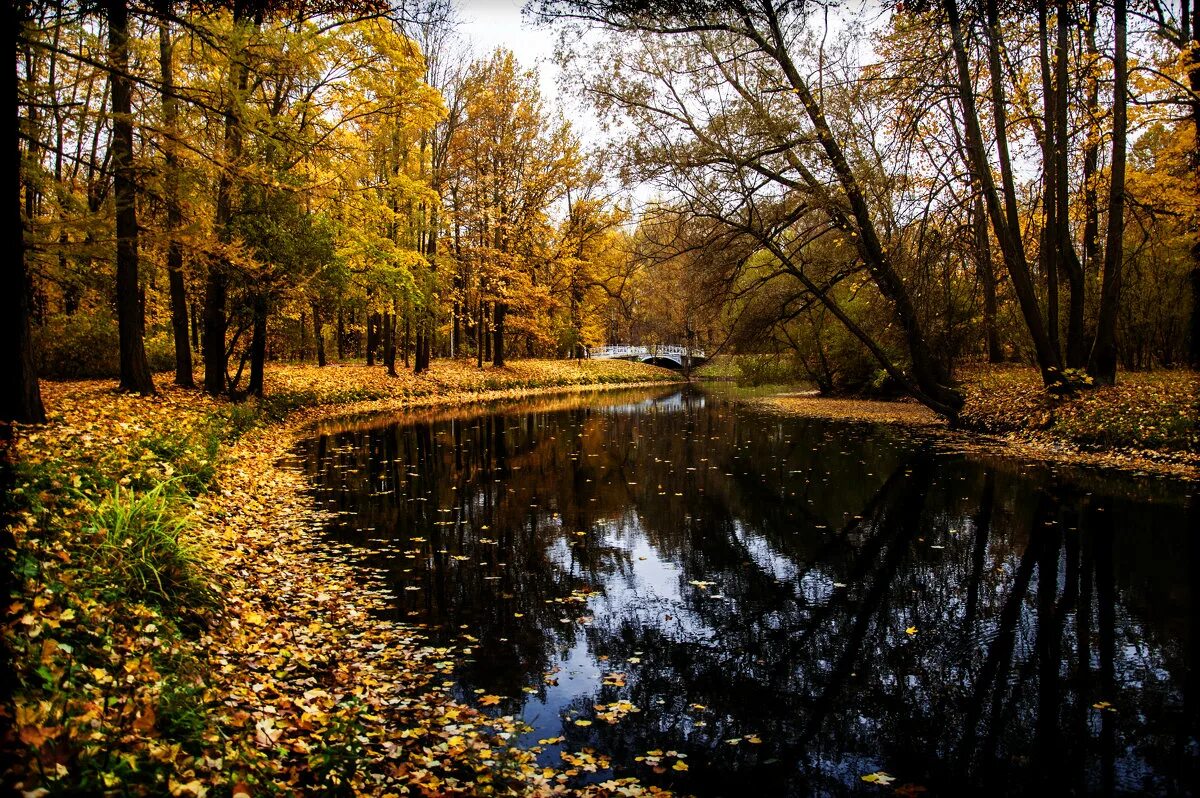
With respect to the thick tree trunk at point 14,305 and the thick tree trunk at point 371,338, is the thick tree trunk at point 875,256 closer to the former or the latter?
the thick tree trunk at point 14,305

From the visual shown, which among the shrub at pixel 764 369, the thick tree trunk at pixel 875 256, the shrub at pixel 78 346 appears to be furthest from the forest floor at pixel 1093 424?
the shrub at pixel 78 346

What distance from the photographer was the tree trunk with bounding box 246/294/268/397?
615 inches

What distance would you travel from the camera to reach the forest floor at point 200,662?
2658 mm

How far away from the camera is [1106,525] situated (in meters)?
7.49

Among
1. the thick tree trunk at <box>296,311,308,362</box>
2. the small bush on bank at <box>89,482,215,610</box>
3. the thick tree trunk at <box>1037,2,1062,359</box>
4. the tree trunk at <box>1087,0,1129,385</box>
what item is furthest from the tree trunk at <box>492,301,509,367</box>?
the small bush on bank at <box>89,482,215,610</box>

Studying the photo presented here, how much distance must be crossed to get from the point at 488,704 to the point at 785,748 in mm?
1710

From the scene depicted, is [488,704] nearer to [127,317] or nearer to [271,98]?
[127,317]

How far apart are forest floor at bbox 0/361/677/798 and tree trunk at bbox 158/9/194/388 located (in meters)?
4.48

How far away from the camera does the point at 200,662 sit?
12.4ft

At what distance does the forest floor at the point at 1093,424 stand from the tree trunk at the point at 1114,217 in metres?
0.64

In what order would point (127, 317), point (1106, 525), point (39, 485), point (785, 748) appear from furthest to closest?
point (127, 317)
point (1106, 525)
point (39, 485)
point (785, 748)

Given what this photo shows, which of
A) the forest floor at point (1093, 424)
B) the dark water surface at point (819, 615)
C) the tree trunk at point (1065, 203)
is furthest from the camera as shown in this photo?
the tree trunk at point (1065, 203)

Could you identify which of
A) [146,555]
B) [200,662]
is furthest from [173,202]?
[200,662]

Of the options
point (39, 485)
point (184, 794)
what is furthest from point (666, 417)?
point (184, 794)
